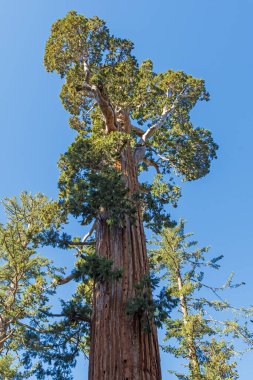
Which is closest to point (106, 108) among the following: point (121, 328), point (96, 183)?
point (96, 183)

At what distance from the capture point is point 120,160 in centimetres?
812

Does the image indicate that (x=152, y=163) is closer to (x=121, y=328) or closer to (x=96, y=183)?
(x=96, y=183)

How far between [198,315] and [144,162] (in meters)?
6.70

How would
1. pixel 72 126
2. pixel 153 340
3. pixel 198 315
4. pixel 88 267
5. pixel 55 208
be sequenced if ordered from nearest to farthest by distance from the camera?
pixel 153 340 < pixel 88 267 < pixel 55 208 < pixel 72 126 < pixel 198 315

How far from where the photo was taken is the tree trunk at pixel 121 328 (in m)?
3.89

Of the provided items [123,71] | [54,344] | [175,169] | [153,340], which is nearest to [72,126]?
[123,71]

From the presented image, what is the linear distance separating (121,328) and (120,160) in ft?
15.0

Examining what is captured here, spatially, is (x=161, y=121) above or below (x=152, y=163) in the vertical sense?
above

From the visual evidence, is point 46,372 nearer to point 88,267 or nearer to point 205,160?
point 88,267

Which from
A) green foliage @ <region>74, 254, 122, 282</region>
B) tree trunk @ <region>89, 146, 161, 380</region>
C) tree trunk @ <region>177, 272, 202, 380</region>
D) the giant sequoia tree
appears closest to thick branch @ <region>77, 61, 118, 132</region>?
the giant sequoia tree

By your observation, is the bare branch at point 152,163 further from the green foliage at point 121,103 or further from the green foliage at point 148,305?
the green foliage at point 148,305

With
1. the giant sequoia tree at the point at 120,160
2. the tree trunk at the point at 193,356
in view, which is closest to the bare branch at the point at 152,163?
the giant sequoia tree at the point at 120,160

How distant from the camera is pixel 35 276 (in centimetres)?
1168

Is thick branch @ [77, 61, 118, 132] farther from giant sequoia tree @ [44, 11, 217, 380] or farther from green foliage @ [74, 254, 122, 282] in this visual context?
green foliage @ [74, 254, 122, 282]
